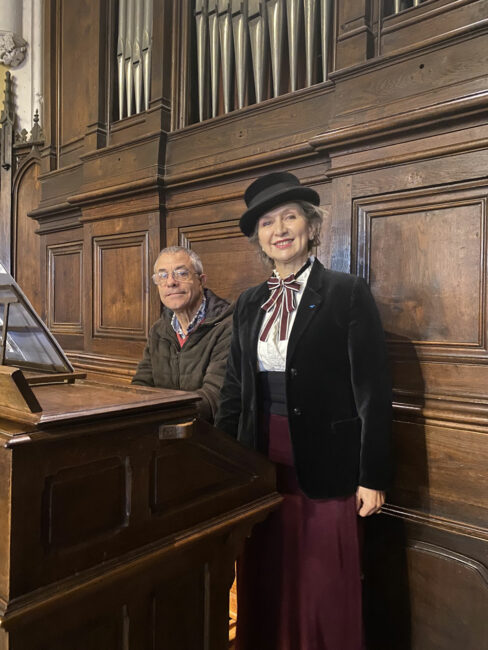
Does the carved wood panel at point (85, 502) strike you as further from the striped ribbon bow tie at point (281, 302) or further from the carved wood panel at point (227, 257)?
the carved wood panel at point (227, 257)

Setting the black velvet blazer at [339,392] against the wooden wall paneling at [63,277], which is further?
the wooden wall paneling at [63,277]

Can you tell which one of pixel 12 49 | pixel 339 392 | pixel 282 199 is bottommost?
pixel 339 392

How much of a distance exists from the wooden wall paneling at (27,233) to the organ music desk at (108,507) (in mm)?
2843

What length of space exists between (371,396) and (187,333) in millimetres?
960

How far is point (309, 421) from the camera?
5.81 feet

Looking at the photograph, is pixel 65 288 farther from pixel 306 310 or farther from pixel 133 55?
pixel 306 310

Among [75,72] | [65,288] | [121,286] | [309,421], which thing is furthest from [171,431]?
[75,72]

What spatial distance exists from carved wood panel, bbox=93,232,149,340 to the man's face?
2.59 ft

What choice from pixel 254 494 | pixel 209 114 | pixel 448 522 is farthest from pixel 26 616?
pixel 209 114

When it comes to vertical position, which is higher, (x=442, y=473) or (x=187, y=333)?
(x=187, y=333)

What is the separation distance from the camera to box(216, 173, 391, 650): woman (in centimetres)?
175

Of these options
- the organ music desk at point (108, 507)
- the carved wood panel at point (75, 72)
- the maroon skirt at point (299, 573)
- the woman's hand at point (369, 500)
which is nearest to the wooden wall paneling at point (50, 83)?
the carved wood panel at point (75, 72)

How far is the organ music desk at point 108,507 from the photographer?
1.12 meters

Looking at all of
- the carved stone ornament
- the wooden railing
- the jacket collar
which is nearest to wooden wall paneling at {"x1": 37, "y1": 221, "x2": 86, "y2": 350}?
the wooden railing
